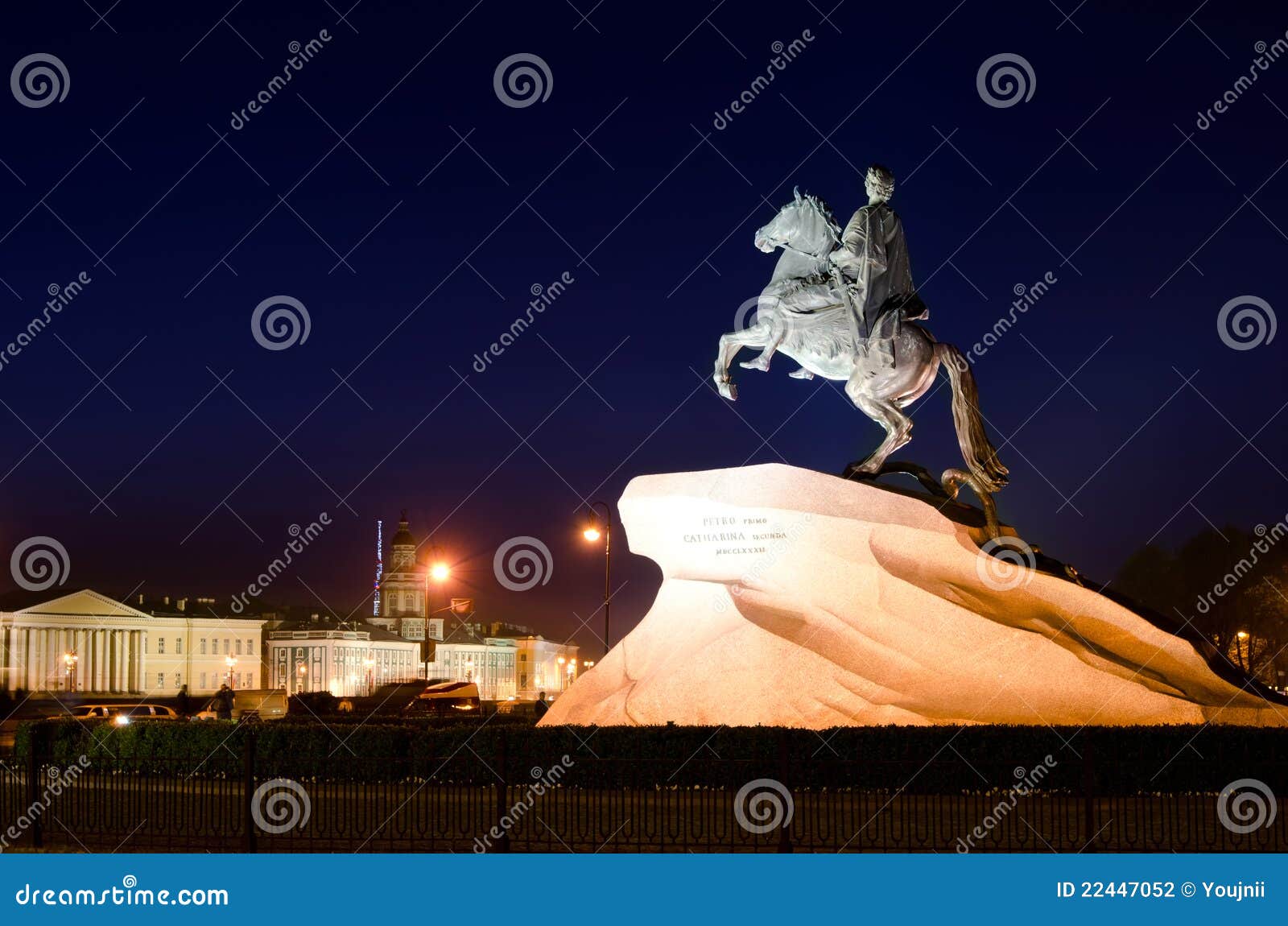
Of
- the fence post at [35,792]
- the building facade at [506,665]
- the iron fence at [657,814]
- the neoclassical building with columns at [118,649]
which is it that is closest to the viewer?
the iron fence at [657,814]

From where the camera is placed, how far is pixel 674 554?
20.5 metres

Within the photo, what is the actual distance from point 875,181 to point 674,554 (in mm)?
5887

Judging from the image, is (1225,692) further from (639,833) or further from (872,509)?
(639,833)

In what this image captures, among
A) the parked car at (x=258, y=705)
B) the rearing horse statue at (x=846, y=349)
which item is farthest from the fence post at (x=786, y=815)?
the parked car at (x=258, y=705)

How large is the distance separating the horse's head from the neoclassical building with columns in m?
92.1

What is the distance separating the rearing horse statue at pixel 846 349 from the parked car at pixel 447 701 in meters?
22.4

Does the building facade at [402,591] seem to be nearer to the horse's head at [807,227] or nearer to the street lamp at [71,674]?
the street lamp at [71,674]

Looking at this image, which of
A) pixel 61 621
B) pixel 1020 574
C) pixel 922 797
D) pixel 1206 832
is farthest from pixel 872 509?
pixel 61 621

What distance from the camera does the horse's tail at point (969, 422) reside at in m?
20.3

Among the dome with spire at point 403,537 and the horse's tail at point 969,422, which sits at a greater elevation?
the dome with spire at point 403,537

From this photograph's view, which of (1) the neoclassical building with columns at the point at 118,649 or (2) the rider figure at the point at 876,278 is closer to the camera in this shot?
(2) the rider figure at the point at 876,278

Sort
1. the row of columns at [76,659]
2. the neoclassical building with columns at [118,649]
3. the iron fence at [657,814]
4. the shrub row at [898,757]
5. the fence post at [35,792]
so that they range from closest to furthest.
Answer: the iron fence at [657,814]
the fence post at [35,792]
the shrub row at [898,757]
the row of columns at [76,659]
the neoclassical building with columns at [118,649]

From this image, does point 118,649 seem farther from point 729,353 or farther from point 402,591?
point 729,353

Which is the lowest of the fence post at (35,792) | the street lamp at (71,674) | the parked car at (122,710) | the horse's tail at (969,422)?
the fence post at (35,792)
